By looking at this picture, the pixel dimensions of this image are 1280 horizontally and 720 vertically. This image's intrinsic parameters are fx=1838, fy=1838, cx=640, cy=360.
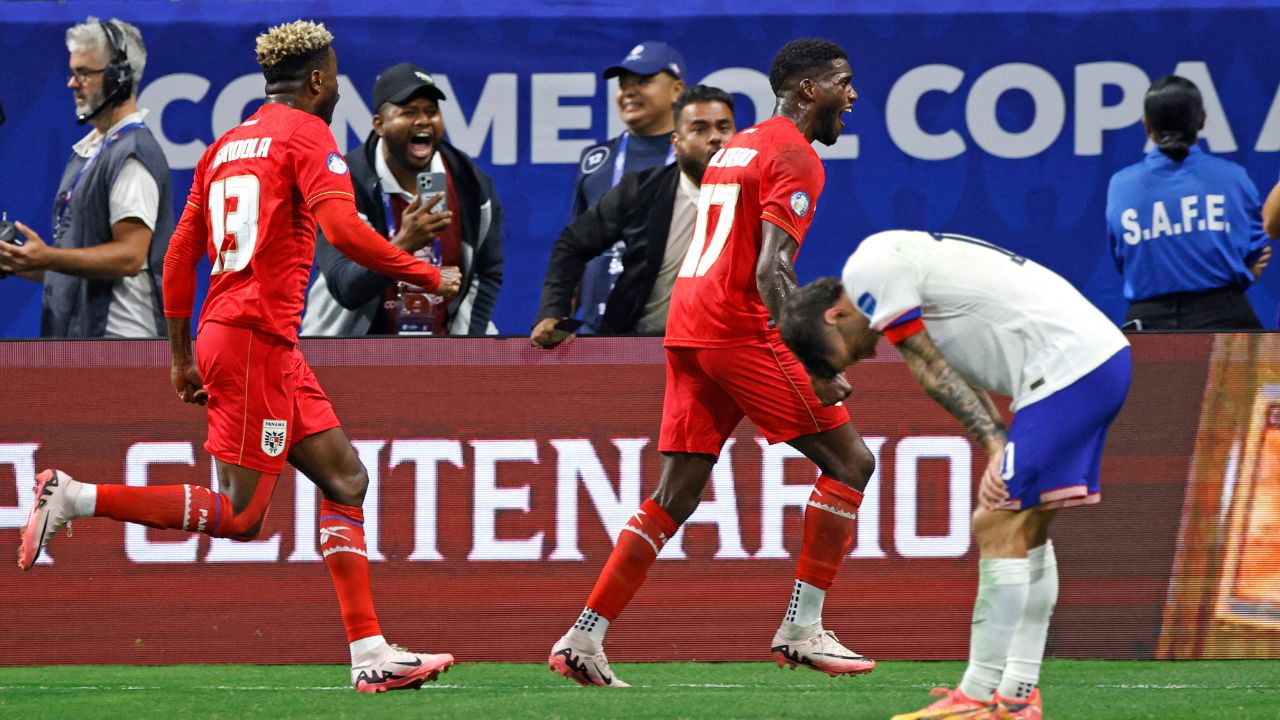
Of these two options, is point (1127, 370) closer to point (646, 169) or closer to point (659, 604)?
point (659, 604)

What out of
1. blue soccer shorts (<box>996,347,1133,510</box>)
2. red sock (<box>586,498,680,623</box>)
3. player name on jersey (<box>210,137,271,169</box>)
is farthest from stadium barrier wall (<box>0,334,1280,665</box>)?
blue soccer shorts (<box>996,347,1133,510</box>)

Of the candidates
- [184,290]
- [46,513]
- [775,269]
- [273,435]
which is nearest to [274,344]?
[273,435]

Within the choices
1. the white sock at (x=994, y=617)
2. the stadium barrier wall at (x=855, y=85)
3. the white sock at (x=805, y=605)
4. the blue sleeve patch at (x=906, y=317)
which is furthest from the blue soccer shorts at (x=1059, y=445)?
the stadium barrier wall at (x=855, y=85)

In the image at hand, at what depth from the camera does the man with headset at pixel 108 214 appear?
7984 millimetres

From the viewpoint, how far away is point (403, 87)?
812cm

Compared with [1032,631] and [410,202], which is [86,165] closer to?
[410,202]

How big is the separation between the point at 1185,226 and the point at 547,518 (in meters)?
3.13

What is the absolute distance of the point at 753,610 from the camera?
24.5 ft

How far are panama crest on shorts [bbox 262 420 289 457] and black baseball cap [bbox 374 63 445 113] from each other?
241 centimetres

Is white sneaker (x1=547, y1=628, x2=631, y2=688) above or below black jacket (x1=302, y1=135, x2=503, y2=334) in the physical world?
below

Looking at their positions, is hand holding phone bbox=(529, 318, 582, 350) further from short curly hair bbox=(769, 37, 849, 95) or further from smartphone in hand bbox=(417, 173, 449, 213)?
short curly hair bbox=(769, 37, 849, 95)

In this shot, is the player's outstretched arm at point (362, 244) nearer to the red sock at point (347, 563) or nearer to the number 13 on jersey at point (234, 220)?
the number 13 on jersey at point (234, 220)

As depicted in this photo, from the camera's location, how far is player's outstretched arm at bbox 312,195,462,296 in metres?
5.96

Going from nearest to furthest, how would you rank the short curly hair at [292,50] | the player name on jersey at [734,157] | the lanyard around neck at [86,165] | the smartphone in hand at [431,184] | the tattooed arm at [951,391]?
the tattooed arm at [951,391]
the short curly hair at [292,50]
the player name on jersey at [734,157]
the smartphone in hand at [431,184]
the lanyard around neck at [86,165]
